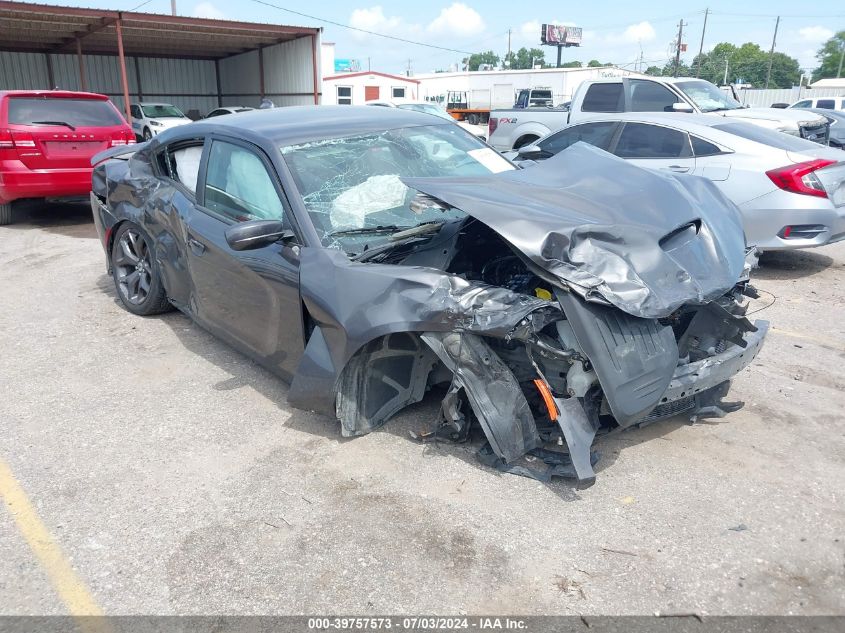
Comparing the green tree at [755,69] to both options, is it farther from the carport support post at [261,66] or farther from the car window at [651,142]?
the car window at [651,142]

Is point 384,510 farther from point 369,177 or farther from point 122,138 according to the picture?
→ point 122,138

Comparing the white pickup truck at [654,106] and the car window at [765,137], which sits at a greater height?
the white pickup truck at [654,106]

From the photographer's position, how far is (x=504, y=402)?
10.2 feet

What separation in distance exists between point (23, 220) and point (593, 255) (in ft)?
33.2

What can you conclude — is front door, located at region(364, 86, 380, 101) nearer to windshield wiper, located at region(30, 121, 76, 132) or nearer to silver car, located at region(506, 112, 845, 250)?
windshield wiper, located at region(30, 121, 76, 132)

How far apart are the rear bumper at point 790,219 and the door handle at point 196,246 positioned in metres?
4.81

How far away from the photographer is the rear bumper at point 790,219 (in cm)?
616

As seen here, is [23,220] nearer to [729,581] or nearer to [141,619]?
[141,619]

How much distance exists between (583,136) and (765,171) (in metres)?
2.33

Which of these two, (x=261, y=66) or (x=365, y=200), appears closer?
(x=365, y=200)

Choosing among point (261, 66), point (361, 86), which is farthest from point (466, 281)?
point (361, 86)

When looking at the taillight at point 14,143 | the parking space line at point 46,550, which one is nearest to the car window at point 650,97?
the taillight at point 14,143

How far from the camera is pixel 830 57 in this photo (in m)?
96.1

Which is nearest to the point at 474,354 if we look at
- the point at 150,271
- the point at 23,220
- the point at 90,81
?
the point at 150,271
